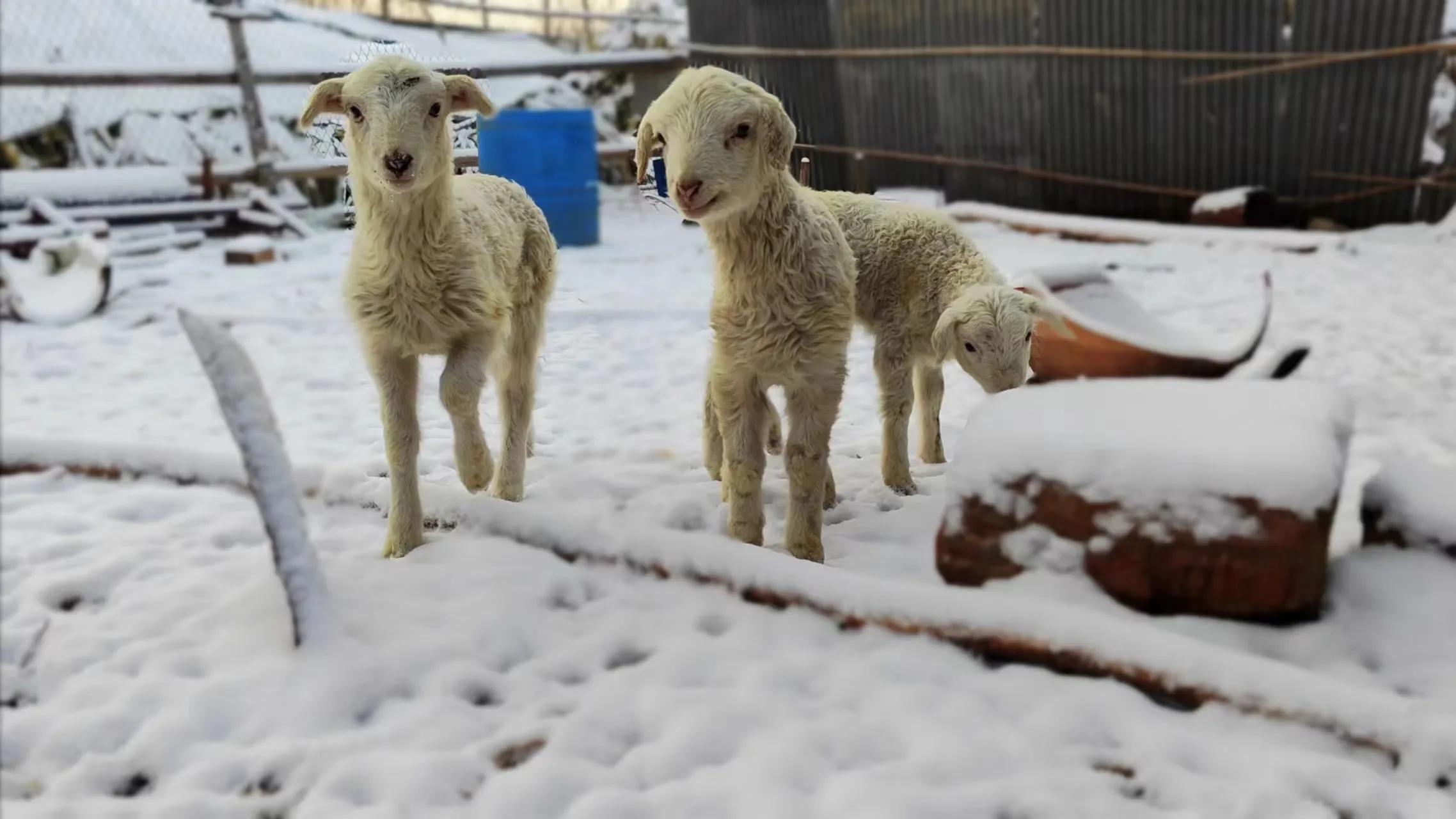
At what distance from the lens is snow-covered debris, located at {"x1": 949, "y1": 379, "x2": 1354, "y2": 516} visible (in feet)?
Answer: 5.08

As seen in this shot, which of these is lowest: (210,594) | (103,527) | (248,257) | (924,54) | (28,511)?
→ (210,594)

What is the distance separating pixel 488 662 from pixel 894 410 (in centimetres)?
120

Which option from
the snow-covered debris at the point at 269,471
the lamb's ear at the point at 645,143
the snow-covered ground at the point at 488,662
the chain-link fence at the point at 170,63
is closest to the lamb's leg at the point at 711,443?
the snow-covered ground at the point at 488,662

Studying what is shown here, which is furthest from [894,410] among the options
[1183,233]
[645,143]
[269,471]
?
[1183,233]

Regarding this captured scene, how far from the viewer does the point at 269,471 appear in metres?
1.26

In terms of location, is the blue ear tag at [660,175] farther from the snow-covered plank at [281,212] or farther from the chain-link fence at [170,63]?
the snow-covered plank at [281,212]

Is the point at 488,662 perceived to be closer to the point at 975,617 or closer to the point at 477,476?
the point at 477,476

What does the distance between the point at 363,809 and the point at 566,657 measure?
44cm

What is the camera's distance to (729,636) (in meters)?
1.65

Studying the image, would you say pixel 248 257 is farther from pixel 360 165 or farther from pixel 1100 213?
pixel 1100 213

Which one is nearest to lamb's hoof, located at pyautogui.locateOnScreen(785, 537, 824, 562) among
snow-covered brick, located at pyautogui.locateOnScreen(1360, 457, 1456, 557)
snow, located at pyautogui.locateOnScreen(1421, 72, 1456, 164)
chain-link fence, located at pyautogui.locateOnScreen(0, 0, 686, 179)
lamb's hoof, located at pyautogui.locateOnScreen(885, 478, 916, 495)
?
lamb's hoof, located at pyautogui.locateOnScreen(885, 478, 916, 495)

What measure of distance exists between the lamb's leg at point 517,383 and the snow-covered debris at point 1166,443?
35.7 inches

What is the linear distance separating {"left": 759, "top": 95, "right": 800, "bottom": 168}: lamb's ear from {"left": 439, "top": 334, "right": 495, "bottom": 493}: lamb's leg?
652 mm

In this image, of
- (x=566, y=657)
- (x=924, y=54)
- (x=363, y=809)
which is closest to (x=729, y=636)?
(x=566, y=657)
